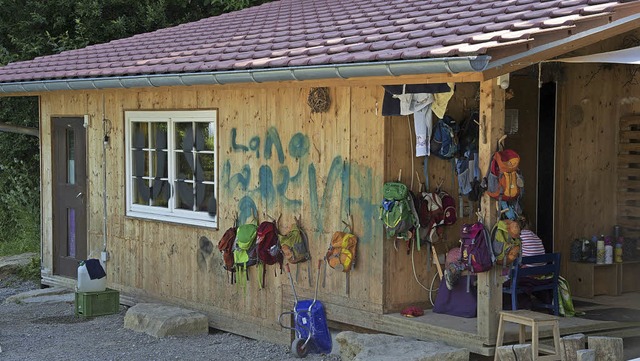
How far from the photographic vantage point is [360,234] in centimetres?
839

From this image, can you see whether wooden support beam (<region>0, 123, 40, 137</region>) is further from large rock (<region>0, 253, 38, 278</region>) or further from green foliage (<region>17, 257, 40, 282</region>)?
green foliage (<region>17, 257, 40, 282</region>)

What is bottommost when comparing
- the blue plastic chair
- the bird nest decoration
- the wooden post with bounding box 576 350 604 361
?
the wooden post with bounding box 576 350 604 361

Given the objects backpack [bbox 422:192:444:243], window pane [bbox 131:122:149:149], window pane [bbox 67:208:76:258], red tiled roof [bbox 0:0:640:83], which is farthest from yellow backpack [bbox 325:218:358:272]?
window pane [bbox 67:208:76:258]

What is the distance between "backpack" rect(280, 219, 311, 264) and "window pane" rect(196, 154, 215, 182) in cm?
154

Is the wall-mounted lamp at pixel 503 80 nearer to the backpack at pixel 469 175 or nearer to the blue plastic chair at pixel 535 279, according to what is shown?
the backpack at pixel 469 175

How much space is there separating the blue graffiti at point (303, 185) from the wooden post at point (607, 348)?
2186 mm

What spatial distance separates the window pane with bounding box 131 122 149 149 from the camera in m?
11.2

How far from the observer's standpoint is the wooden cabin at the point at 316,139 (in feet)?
23.5

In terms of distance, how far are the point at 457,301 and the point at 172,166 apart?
3.98 m

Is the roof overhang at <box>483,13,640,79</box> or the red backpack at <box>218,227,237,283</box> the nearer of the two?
the roof overhang at <box>483,13,640,79</box>

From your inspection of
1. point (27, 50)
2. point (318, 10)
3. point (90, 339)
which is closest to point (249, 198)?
point (90, 339)

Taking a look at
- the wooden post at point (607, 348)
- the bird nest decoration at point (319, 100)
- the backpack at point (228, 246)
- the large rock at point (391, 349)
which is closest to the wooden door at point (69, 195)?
the backpack at point (228, 246)

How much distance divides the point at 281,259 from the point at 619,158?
3463 mm

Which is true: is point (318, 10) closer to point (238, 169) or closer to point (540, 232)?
point (238, 169)
